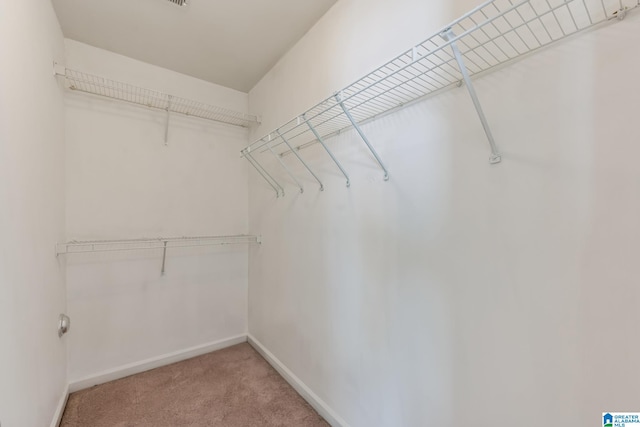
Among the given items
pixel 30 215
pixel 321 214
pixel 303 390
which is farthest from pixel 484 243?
pixel 30 215

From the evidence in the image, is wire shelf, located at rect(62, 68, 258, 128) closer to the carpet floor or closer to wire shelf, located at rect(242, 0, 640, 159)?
wire shelf, located at rect(242, 0, 640, 159)

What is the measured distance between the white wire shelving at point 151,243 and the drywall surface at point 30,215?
0.54 feet

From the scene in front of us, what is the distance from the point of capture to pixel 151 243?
226 centimetres

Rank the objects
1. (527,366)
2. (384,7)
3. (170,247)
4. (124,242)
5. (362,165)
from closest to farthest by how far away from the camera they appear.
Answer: (527,366) → (384,7) → (362,165) → (124,242) → (170,247)

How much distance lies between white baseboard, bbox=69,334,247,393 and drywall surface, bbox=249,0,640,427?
128cm

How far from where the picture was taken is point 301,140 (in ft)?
6.38

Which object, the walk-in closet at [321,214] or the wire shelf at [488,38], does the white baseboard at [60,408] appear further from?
the wire shelf at [488,38]

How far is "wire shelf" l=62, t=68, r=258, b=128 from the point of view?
1.97 meters

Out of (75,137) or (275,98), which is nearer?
(75,137)

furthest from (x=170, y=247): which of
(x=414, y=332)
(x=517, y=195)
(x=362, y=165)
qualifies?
(x=517, y=195)

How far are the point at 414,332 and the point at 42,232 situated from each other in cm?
195

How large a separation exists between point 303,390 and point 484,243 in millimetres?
1600

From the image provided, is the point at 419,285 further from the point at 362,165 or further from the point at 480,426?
the point at 362,165

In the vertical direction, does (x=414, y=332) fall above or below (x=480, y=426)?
above
